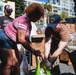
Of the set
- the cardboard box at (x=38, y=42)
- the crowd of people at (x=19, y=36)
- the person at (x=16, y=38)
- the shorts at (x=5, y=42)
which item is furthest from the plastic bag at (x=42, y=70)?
the cardboard box at (x=38, y=42)

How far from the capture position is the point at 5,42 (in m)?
3.98

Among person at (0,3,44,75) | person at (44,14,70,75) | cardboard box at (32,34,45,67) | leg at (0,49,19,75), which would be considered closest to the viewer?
person at (0,3,44,75)

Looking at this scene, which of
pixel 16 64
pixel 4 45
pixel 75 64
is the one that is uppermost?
pixel 4 45

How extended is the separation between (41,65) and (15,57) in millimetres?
383

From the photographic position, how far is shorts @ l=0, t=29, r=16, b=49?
397 cm

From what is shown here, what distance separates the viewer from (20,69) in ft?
13.9

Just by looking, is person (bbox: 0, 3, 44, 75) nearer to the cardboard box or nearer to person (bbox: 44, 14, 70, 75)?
person (bbox: 44, 14, 70, 75)

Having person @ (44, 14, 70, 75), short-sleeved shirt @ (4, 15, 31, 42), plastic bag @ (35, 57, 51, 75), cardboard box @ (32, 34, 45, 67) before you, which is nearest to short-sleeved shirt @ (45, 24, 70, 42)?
person @ (44, 14, 70, 75)

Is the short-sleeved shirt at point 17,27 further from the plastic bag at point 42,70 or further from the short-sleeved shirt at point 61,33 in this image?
the short-sleeved shirt at point 61,33

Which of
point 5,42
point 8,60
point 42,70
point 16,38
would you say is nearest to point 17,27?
point 16,38

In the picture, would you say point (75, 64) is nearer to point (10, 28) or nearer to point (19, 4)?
point (10, 28)

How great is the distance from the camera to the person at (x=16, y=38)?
3740 mm

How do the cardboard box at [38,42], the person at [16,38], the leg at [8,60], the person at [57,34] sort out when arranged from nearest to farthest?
the person at [16,38]
the leg at [8,60]
the person at [57,34]
the cardboard box at [38,42]

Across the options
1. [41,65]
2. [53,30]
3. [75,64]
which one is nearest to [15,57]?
[41,65]
